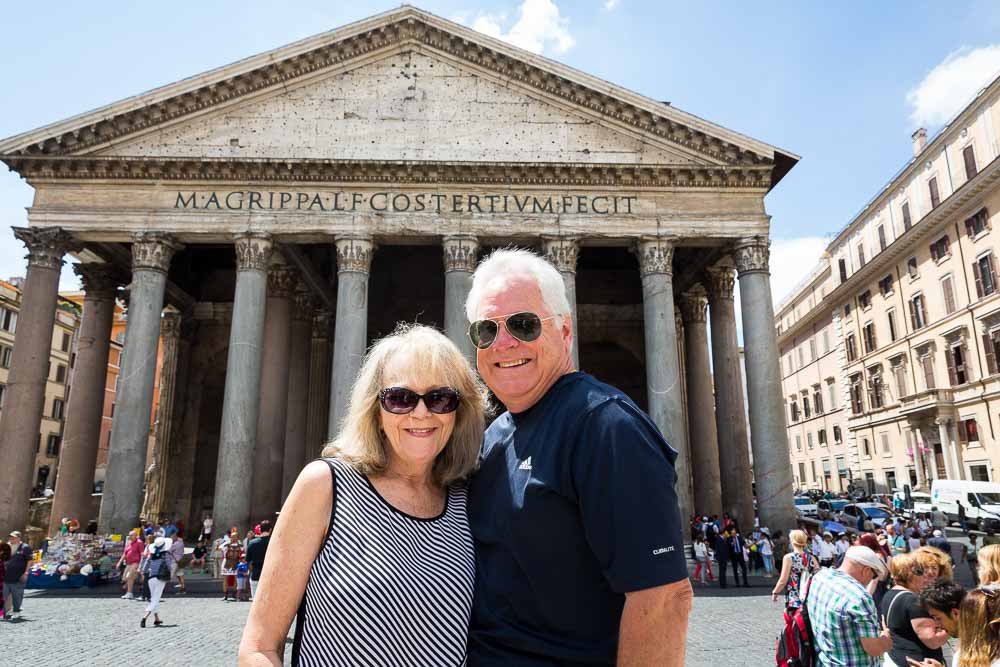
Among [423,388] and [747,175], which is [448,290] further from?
[423,388]

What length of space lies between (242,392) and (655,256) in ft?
37.0

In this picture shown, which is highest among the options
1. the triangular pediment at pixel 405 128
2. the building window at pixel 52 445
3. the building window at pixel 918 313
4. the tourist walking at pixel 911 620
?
the triangular pediment at pixel 405 128

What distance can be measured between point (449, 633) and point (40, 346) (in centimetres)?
1869

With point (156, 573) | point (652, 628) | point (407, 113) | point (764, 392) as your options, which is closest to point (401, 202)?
point (407, 113)

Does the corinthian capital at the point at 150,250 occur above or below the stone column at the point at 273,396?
above

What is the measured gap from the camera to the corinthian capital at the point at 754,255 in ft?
56.1

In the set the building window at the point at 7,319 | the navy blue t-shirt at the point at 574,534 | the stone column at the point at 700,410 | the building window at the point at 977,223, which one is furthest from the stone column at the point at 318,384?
the building window at the point at 7,319

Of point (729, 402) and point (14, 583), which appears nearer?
point (14, 583)

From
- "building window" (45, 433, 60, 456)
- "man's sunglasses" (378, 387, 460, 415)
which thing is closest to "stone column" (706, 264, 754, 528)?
"man's sunglasses" (378, 387, 460, 415)

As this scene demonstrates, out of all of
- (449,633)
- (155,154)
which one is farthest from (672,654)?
(155,154)

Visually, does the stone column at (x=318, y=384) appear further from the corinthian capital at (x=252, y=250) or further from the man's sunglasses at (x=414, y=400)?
the man's sunglasses at (x=414, y=400)

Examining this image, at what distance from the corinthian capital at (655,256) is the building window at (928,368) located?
22878 millimetres

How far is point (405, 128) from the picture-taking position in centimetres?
1781

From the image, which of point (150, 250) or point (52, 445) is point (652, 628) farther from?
point (52, 445)
